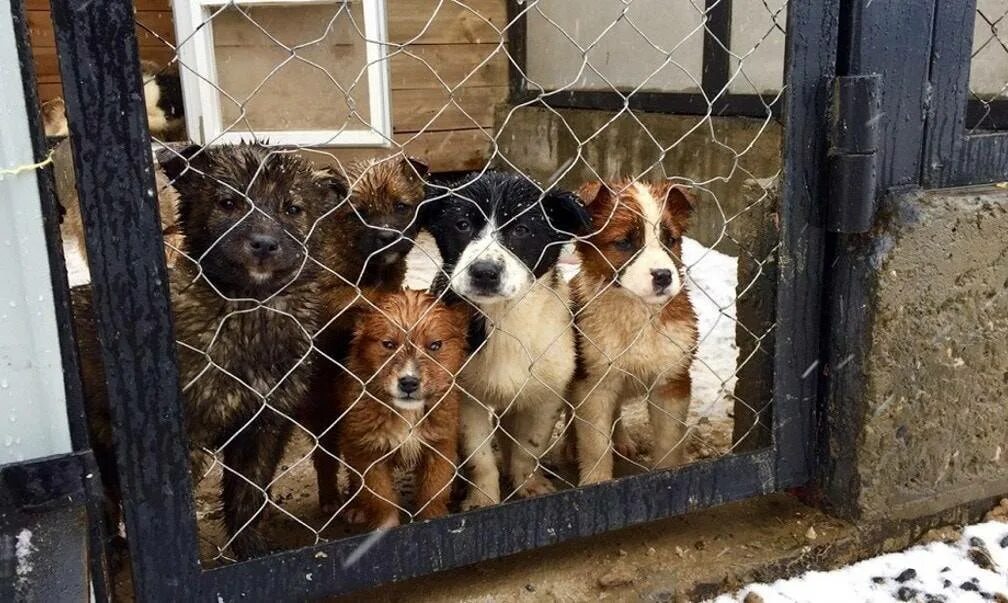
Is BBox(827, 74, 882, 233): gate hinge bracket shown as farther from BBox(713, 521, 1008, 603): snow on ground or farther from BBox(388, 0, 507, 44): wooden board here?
BBox(388, 0, 507, 44): wooden board

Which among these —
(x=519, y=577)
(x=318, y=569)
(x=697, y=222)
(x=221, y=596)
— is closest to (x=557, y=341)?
(x=519, y=577)

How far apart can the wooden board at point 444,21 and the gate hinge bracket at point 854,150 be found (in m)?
4.89

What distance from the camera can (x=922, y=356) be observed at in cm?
244

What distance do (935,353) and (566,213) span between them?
112 cm

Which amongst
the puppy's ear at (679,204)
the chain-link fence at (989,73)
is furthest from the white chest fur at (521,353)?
the chain-link fence at (989,73)

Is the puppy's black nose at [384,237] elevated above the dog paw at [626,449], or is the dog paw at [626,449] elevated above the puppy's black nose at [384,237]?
the puppy's black nose at [384,237]

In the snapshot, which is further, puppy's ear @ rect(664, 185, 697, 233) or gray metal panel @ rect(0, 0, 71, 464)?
puppy's ear @ rect(664, 185, 697, 233)

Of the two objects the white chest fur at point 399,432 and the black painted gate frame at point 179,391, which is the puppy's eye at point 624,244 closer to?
the black painted gate frame at point 179,391

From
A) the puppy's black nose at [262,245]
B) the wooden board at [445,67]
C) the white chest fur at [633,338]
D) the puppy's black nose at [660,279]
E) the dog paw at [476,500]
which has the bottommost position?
the dog paw at [476,500]

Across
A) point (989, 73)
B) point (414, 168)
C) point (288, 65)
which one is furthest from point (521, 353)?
point (288, 65)

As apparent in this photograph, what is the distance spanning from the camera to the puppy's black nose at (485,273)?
239 cm

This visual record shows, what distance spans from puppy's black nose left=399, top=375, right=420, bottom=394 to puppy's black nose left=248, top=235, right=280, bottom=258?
19.0 inches

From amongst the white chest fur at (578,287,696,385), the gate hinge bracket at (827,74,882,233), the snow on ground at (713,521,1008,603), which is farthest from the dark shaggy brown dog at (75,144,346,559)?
the gate hinge bracket at (827,74,882,233)

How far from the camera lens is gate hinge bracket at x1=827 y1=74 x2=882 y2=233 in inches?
86.8
